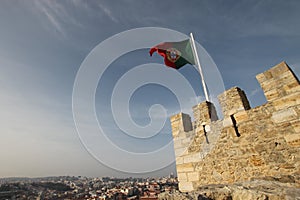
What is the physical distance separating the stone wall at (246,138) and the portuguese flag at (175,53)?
283 cm

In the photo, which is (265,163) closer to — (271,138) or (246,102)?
(271,138)

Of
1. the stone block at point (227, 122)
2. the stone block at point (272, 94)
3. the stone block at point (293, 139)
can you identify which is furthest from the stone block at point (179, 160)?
the stone block at point (272, 94)

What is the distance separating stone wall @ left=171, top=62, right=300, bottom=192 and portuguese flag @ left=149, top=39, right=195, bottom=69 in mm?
2828

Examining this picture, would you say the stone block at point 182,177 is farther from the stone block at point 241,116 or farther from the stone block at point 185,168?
the stone block at point 241,116

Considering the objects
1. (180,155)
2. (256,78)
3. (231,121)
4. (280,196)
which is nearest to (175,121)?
(180,155)

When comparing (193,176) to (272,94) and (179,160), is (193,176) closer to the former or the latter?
(179,160)

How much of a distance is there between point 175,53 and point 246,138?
4.64 m

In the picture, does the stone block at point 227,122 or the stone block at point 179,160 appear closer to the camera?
the stone block at point 227,122

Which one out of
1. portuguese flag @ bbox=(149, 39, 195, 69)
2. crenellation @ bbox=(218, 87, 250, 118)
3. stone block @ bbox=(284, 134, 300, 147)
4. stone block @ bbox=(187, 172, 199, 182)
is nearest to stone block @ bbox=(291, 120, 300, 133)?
stone block @ bbox=(284, 134, 300, 147)

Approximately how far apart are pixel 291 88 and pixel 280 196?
2875 millimetres

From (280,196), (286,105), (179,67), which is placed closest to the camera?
(280,196)

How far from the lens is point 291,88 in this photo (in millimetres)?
3389

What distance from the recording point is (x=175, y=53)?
7.20 metres

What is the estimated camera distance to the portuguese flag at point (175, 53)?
7086mm
